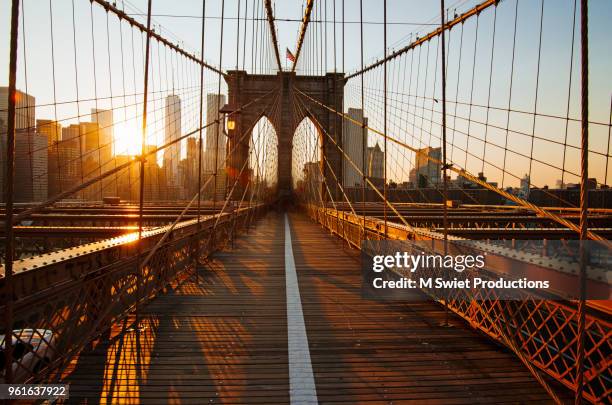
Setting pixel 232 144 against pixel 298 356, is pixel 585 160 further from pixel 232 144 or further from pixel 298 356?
pixel 232 144

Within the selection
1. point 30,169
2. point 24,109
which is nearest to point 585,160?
point 30,169

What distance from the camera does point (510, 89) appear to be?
9555 millimetres

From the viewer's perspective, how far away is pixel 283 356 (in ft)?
9.75

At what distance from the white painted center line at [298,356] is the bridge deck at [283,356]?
1.3 inches

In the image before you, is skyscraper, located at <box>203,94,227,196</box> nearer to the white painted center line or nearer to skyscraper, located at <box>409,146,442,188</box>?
skyscraper, located at <box>409,146,442,188</box>

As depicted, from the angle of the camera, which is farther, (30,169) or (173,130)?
Answer: (173,130)

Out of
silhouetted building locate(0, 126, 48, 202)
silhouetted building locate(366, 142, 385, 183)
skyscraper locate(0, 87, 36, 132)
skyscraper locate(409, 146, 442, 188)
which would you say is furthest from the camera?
silhouetted building locate(366, 142, 385, 183)

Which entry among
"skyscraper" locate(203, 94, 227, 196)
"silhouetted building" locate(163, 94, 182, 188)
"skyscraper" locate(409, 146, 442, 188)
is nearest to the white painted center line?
"skyscraper" locate(409, 146, 442, 188)

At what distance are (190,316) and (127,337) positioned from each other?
727 mm

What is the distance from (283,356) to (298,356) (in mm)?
116

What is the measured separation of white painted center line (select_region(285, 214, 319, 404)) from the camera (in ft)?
7.94

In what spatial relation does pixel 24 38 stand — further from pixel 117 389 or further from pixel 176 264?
pixel 117 389

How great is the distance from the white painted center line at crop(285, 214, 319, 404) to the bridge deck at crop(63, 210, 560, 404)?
3 centimetres

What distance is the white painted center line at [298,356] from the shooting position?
7.94ft
